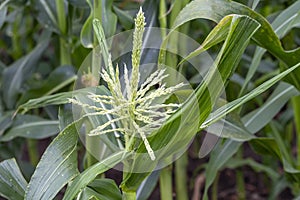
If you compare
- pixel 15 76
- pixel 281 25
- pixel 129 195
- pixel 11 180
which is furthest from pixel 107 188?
pixel 15 76

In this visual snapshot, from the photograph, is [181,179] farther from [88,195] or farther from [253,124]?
[88,195]

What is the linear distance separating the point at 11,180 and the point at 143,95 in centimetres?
26

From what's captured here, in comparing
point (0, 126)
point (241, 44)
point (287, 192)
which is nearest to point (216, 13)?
point (241, 44)

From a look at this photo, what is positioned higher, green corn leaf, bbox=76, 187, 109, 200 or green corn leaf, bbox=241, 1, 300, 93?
green corn leaf, bbox=241, 1, 300, 93

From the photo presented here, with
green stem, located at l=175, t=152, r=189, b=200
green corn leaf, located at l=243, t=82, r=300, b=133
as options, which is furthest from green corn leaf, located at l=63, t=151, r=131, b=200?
green stem, located at l=175, t=152, r=189, b=200

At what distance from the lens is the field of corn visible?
59cm

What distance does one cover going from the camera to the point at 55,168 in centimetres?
64

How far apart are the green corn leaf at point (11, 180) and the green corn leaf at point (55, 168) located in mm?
116

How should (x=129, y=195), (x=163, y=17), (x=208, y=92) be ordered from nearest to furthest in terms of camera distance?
(x=208, y=92) < (x=129, y=195) < (x=163, y=17)

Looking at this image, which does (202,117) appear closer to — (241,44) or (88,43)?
(241,44)

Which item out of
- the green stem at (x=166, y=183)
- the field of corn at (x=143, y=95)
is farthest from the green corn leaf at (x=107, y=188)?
the green stem at (x=166, y=183)

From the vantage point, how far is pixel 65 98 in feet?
2.46

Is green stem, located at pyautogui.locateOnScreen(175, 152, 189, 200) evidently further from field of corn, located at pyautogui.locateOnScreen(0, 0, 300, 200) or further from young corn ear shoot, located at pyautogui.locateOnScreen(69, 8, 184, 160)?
young corn ear shoot, located at pyautogui.locateOnScreen(69, 8, 184, 160)

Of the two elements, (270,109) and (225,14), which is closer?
(225,14)
